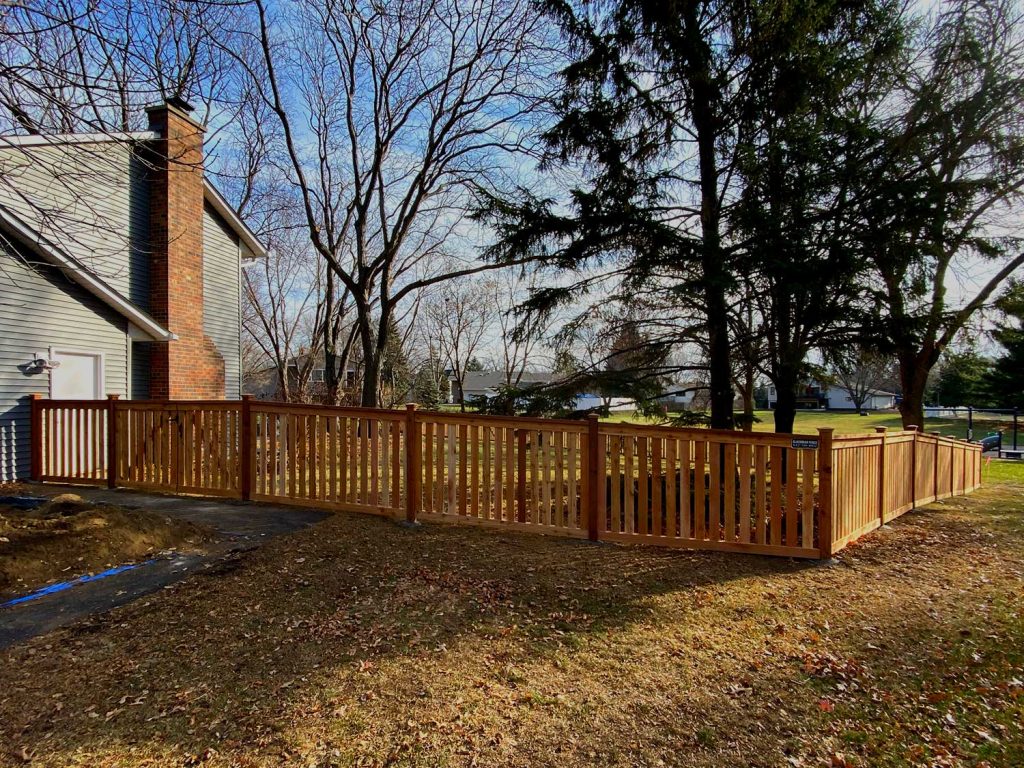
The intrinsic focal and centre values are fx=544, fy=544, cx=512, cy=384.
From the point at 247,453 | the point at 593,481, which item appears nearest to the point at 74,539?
the point at 247,453

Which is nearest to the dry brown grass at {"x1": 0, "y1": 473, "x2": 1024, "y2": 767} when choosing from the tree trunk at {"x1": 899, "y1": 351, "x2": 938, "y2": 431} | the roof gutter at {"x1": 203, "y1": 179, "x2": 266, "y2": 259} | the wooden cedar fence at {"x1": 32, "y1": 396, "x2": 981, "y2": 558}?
the wooden cedar fence at {"x1": 32, "y1": 396, "x2": 981, "y2": 558}

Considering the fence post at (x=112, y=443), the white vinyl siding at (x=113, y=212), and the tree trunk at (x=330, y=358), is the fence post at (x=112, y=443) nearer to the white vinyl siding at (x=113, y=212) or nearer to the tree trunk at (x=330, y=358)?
the white vinyl siding at (x=113, y=212)

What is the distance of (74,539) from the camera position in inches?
178

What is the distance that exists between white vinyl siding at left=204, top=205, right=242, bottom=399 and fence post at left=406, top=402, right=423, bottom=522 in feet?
29.0

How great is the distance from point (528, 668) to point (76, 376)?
9.95m

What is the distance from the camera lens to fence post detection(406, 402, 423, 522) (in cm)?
597

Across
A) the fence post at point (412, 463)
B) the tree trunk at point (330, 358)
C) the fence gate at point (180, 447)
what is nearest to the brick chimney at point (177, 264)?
the fence gate at point (180, 447)

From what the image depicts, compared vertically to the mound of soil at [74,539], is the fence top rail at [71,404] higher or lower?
higher

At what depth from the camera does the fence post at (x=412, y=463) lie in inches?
235

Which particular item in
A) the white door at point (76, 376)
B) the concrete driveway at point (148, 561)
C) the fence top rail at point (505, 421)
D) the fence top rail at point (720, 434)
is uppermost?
the white door at point (76, 376)

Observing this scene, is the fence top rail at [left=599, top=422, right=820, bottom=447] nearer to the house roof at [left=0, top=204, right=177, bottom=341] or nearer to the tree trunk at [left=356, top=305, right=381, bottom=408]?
the house roof at [left=0, top=204, right=177, bottom=341]

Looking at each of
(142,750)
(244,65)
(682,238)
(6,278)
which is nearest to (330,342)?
(244,65)

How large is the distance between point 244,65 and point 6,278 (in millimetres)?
8137

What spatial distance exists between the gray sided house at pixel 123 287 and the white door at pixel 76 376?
2cm
